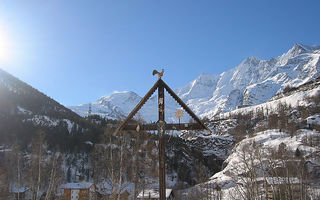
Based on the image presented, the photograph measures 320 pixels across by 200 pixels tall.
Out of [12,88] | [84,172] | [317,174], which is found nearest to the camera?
[317,174]

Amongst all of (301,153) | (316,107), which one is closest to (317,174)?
(301,153)

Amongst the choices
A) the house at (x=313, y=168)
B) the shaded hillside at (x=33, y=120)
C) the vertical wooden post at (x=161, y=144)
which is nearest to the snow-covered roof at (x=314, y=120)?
the house at (x=313, y=168)

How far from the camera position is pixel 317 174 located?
64312 millimetres

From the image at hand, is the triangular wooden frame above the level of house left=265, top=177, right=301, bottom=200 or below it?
above

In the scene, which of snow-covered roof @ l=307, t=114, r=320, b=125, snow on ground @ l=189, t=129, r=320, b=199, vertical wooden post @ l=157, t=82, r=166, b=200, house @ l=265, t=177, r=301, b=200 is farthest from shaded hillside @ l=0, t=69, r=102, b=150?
snow-covered roof @ l=307, t=114, r=320, b=125

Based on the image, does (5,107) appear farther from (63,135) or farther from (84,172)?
(84,172)

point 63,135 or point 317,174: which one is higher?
point 63,135

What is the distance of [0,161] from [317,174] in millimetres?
88357

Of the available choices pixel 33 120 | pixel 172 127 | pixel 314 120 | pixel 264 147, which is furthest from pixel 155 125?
pixel 314 120

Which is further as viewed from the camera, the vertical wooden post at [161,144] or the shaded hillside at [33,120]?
A: the shaded hillside at [33,120]

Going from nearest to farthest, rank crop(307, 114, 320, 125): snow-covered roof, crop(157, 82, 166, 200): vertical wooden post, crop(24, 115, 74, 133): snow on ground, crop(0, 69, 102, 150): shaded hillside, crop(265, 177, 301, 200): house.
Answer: crop(157, 82, 166, 200): vertical wooden post, crop(265, 177, 301, 200): house, crop(0, 69, 102, 150): shaded hillside, crop(307, 114, 320, 125): snow-covered roof, crop(24, 115, 74, 133): snow on ground

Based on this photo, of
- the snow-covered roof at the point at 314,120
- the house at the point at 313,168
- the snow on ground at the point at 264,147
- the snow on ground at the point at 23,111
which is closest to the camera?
the house at the point at 313,168

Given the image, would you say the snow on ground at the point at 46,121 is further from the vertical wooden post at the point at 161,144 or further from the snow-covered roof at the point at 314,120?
the vertical wooden post at the point at 161,144

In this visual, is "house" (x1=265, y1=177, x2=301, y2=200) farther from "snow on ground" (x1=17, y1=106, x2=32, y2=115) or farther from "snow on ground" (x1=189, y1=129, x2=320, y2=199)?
"snow on ground" (x1=17, y1=106, x2=32, y2=115)
